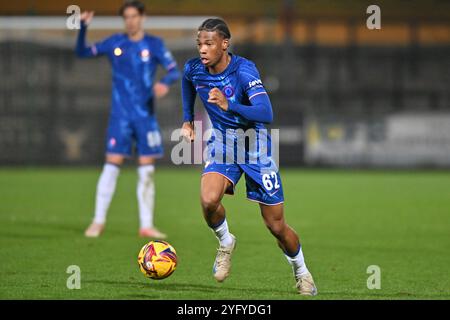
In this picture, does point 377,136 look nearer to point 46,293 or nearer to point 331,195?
point 331,195

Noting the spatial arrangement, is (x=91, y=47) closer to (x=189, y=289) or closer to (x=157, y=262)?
(x=157, y=262)

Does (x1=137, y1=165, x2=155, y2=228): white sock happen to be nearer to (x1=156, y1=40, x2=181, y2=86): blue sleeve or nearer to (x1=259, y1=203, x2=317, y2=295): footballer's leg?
(x1=156, y1=40, x2=181, y2=86): blue sleeve

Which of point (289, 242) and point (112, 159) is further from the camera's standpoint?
point (112, 159)

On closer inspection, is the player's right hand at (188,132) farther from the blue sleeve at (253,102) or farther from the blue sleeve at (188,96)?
the blue sleeve at (253,102)

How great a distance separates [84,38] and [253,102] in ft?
15.6

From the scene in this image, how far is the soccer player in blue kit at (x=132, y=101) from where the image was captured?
35.9ft

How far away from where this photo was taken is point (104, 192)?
35.9 feet

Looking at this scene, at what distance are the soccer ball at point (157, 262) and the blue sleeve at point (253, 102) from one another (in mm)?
1277

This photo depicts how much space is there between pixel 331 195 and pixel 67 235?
6568 mm

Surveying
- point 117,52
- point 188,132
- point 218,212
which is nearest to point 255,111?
point 188,132

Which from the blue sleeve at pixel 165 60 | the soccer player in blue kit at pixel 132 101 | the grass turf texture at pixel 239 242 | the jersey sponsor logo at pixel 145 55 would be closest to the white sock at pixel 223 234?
the grass turf texture at pixel 239 242

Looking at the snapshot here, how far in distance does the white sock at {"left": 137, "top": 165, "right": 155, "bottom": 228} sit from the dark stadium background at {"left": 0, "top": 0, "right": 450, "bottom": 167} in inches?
438

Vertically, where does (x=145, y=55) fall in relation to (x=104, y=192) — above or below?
above

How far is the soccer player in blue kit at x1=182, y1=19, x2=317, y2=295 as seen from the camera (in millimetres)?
6895
